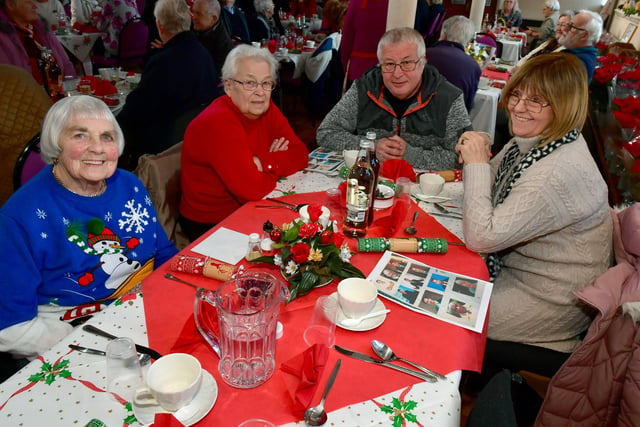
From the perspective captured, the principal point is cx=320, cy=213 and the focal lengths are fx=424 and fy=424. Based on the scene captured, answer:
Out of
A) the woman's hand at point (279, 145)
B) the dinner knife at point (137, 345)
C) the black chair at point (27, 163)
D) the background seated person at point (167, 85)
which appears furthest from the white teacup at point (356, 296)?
the background seated person at point (167, 85)

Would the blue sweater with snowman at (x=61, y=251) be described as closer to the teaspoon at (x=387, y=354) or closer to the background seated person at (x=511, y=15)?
the teaspoon at (x=387, y=354)

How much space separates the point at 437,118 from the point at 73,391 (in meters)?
2.19

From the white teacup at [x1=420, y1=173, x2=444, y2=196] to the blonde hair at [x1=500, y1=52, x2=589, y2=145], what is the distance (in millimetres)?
497

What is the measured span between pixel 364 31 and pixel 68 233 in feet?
11.6

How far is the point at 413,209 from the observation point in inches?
72.7

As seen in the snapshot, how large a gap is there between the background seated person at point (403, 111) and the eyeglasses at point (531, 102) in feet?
2.34

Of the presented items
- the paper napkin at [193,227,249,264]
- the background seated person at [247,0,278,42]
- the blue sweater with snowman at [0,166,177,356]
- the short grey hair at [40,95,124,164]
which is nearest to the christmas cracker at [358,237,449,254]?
the paper napkin at [193,227,249,264]

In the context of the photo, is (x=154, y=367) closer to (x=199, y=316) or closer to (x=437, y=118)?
(x=199, y=316)

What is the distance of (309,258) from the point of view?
1257mm

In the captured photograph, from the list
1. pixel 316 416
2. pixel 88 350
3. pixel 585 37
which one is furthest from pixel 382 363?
pixel 585 37

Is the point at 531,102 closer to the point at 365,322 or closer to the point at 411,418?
the point at 365,322

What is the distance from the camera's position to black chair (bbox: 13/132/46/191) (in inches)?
68.1

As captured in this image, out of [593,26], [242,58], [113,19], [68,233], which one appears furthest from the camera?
[113,19]

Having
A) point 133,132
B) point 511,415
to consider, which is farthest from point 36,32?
point 511,415
